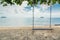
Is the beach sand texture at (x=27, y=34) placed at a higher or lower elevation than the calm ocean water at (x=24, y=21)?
lower

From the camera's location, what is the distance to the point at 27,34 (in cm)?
258

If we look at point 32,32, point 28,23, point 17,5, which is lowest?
point 32,32

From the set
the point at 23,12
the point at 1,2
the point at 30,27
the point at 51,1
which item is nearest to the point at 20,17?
the point at 23,12

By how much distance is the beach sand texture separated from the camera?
8.31ft

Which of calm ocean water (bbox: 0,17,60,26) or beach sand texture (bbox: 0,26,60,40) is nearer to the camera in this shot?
beach sand texture (bbox: 0,26,60,40)

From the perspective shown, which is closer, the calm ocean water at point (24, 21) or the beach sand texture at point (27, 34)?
the beach sand texture at point (27, 34)

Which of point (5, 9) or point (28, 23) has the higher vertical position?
point (5, 9)

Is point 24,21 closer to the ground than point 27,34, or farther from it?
farther from it

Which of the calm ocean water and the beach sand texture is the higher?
the calm ocean water

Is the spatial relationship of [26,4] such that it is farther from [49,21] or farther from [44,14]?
[49,21]

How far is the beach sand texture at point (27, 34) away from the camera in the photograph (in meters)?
2.53

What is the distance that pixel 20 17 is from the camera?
8.73 feet

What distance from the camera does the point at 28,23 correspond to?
2.67m

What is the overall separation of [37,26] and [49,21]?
28cm
